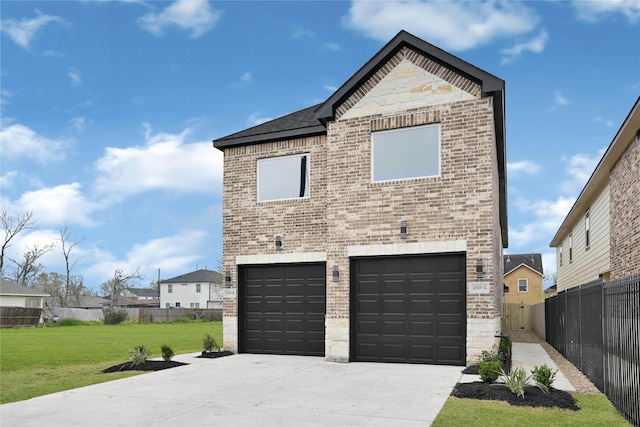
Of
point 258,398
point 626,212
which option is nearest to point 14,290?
point 258,398

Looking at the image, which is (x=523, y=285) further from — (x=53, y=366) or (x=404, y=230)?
(x=53, y=366)

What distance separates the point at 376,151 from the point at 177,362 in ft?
24.0

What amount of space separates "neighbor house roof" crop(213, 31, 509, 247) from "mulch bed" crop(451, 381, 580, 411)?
22.5 ft

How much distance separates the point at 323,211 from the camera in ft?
49.8

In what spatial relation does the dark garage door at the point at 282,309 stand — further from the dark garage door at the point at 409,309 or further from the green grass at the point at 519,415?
the green grass at the point at 519,415

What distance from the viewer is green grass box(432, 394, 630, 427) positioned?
7.42 meters

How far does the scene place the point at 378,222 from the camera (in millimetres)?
13797

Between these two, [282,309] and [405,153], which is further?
[282,309]

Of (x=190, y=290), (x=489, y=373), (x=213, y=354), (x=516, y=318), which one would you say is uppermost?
(x=489, y=373)

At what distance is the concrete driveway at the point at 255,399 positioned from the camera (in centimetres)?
771

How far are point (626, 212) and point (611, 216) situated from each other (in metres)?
2.56

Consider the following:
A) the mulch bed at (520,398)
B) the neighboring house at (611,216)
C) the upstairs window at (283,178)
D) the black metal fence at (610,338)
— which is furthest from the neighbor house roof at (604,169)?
the upstairs window at (283,178)

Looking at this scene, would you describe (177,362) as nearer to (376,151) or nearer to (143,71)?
(376,151)

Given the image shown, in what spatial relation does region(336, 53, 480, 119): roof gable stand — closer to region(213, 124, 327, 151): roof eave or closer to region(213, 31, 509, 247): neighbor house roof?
region(213, 31, 509, 247): neighbor house roof
